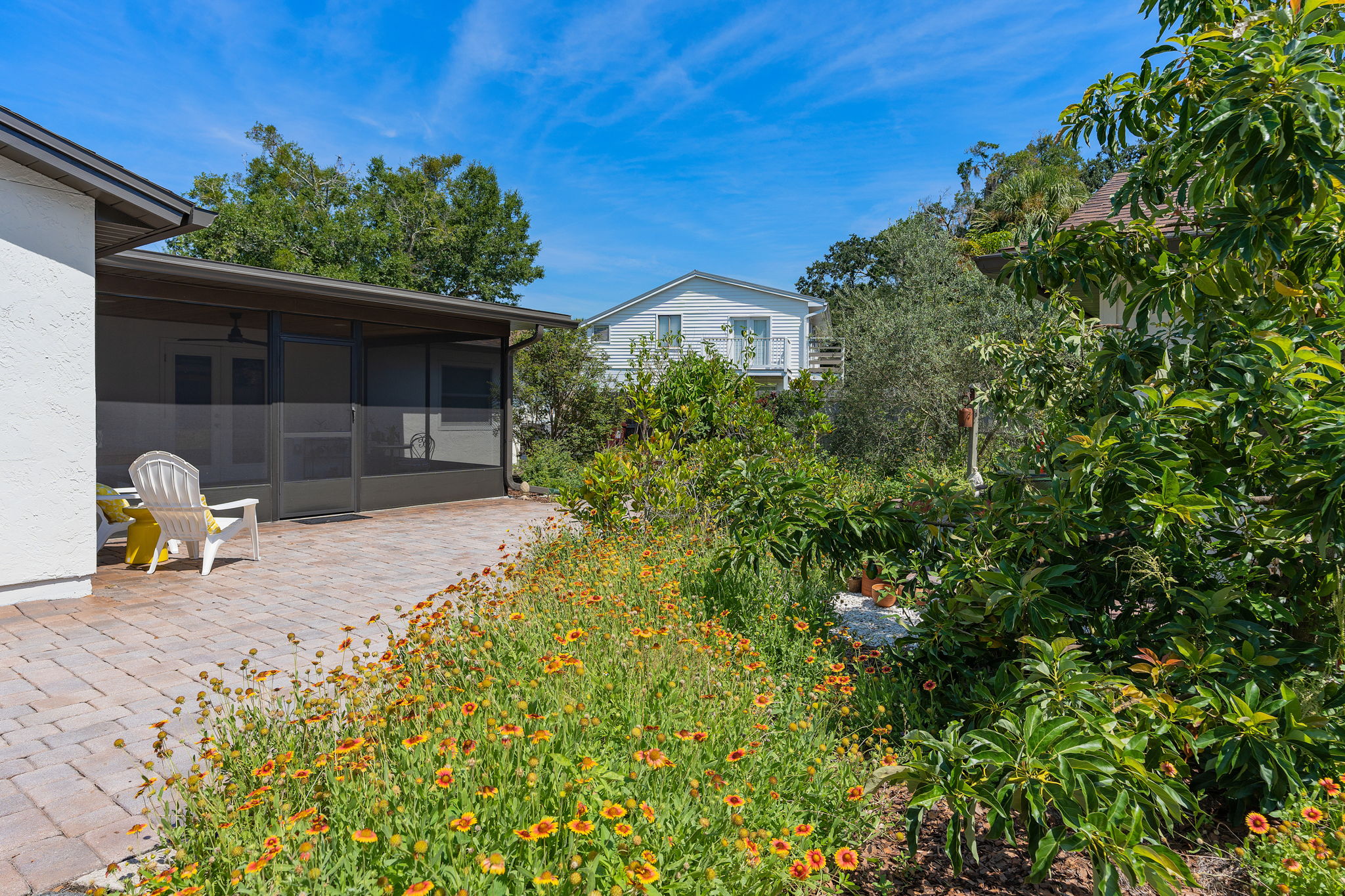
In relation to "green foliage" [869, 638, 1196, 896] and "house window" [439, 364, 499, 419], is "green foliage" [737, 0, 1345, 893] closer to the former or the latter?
"green foliage" [869, 638, 1196, 896]

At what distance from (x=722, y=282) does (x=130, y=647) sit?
80.9 ft

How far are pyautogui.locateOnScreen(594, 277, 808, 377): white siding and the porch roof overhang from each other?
584 inches

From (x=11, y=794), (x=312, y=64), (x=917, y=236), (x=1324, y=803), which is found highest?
(x=312, y=64)

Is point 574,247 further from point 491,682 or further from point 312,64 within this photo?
point 491,682

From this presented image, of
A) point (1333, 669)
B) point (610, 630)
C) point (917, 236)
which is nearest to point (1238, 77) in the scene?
point (1333, 669)

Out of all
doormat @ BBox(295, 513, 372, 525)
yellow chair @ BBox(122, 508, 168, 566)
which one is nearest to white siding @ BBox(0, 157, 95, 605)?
yellow chair @ BBox(122, 508, 168, 566)

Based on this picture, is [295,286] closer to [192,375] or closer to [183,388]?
[192,375]

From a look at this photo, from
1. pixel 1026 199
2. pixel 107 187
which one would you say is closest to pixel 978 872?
pixel 107 187

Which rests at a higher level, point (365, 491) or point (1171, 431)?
point (1171, 431)

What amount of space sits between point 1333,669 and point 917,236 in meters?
16.8

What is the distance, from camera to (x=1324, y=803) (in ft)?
6.92

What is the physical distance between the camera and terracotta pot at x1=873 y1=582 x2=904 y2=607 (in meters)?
4.18

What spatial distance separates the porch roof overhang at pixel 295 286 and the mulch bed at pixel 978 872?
28.4ft

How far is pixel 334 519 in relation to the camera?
388 inches
